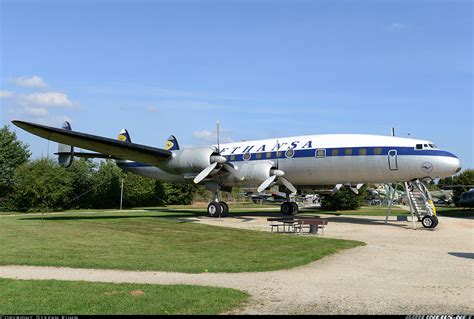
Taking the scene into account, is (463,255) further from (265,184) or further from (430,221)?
(265,184)

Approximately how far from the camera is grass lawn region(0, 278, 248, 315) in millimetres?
6656

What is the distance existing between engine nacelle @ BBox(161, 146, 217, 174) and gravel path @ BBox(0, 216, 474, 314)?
1341cm

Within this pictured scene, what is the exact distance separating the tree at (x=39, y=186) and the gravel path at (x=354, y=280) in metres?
31.4

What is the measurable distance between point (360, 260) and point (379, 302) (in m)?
4.68

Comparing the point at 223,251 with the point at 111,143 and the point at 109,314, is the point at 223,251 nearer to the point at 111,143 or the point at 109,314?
the point at 109,314

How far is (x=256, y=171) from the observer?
25.4 metres

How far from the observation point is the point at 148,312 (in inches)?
258

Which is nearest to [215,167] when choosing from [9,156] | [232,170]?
[232,170]

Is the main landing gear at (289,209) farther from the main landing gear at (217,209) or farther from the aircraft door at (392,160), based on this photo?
the aircraft door at (392,160)

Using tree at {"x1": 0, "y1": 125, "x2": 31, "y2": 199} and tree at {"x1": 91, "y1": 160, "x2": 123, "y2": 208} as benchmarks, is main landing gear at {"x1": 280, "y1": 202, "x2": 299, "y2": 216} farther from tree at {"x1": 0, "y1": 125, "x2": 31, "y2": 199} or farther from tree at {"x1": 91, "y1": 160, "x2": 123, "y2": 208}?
tree at {"x1": 0, "y1": 125, "x2": 31, "y2": 199}

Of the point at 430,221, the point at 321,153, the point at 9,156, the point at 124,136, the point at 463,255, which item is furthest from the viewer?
the point at 9,156

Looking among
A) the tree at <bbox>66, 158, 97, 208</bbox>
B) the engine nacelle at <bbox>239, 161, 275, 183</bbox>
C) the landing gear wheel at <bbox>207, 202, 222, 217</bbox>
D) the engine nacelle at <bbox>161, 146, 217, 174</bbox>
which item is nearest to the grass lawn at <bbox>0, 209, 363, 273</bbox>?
the engine nacelle at <bbox>239, 161, 275, 183</bbox>

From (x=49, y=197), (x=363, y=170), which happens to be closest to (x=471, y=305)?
(x=363, y=170)

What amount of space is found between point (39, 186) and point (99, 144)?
60.6ft
